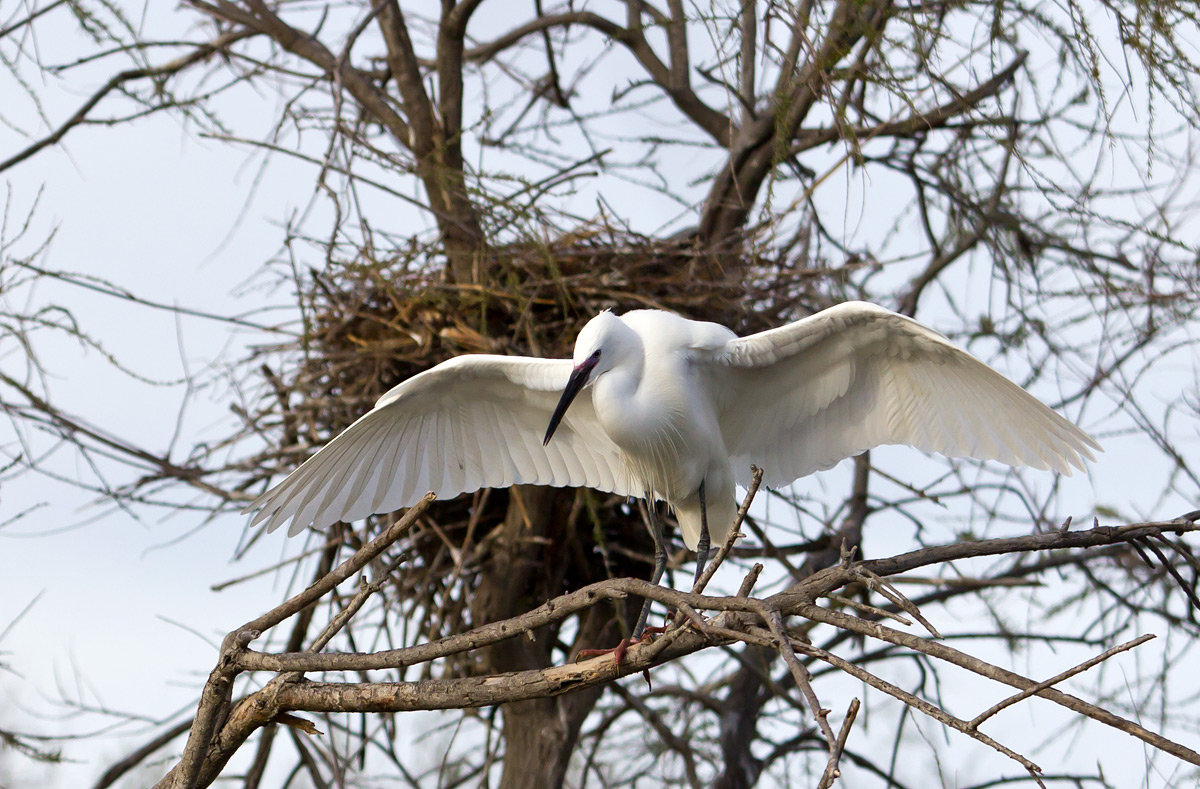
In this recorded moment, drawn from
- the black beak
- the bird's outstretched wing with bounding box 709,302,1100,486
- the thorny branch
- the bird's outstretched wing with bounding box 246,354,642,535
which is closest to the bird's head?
the black beak

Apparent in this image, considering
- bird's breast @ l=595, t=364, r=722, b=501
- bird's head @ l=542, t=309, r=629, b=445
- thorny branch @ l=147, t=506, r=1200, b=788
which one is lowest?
thorny branch @ l=147, t=506, r=1200, b=788

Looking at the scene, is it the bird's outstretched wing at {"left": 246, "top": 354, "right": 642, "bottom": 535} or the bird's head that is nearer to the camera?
the bird's head

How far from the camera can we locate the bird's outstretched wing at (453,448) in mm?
2777

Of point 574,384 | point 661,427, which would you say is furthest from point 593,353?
point 661,427

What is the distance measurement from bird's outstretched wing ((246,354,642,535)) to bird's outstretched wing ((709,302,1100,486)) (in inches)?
14.4

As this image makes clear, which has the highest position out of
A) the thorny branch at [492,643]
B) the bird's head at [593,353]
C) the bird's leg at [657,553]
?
the bird's head at [593,353]

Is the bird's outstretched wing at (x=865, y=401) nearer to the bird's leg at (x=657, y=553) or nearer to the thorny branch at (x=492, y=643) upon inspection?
the bird's leg at (x=657, y=553)

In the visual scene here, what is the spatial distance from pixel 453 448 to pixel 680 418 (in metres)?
0.68

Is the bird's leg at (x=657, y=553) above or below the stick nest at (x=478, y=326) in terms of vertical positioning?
below

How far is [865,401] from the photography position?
9.44ft

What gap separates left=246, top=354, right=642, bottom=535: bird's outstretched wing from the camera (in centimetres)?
278

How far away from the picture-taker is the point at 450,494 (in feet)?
9.86

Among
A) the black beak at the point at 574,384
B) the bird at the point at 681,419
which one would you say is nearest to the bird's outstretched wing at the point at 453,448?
the bird at the point at 681,419

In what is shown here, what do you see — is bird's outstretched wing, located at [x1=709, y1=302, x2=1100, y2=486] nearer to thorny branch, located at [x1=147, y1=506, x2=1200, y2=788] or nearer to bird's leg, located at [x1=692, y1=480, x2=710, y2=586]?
bird's leg, located at [x1=692, y1=480, x2=710, y2=586]
